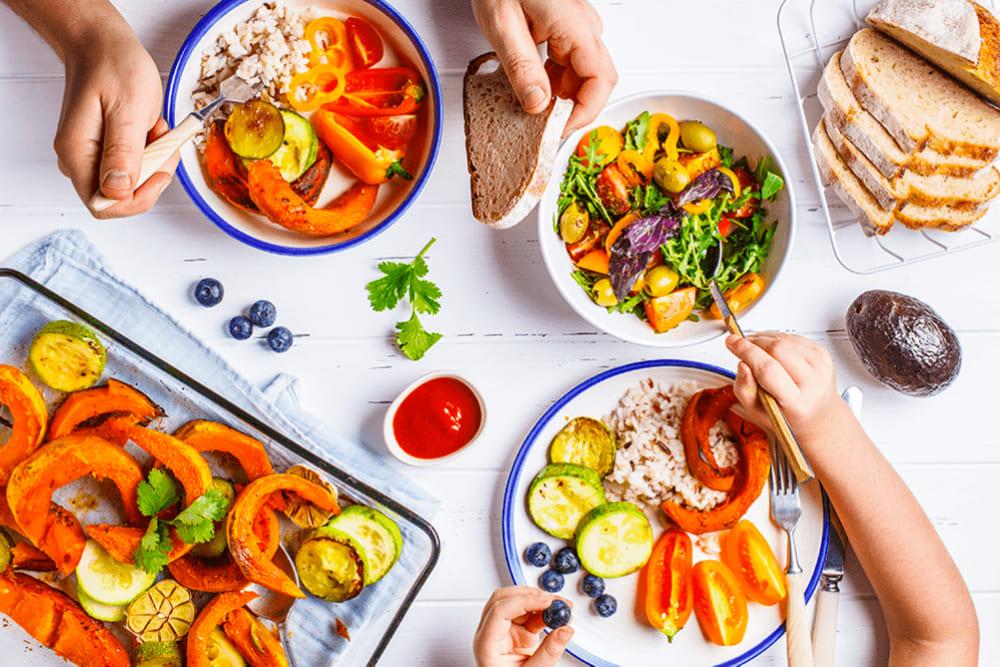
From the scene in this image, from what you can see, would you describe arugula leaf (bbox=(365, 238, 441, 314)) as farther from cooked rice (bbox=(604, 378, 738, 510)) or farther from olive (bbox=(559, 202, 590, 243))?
cooked rice (bbox=(604, 378, 738, 510))

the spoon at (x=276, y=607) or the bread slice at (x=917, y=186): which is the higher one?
the bread slice at (x=917, y=186)

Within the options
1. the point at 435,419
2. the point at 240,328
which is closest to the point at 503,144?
the point at 435,419

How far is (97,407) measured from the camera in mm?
1896

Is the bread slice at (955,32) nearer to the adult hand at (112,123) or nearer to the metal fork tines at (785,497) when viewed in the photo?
the metal fork tines at (785,497)

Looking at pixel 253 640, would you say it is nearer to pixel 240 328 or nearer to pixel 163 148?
pixel 240 328

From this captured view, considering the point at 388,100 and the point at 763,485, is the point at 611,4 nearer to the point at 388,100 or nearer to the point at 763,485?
the point at 388,100

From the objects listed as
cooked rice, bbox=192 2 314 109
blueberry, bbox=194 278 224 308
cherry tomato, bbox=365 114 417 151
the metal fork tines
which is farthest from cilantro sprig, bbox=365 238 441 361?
the metal fork tines

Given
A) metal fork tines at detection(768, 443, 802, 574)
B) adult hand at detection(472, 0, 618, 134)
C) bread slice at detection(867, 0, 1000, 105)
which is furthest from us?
metal fork tines at detection(768, 443, 802, 574)

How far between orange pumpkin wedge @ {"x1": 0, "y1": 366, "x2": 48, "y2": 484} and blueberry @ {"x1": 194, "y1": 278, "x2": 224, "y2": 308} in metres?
0.38

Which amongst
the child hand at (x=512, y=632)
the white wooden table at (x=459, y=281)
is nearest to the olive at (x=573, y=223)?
the white wooden table at (x=459, y=281)

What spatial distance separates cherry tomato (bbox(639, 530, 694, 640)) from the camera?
1.95m

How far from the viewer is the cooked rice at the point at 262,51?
6.11 ft

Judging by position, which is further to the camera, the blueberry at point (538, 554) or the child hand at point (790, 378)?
the blueberry at point (538, 554)

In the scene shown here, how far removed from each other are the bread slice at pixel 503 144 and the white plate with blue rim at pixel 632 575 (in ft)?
1.40
